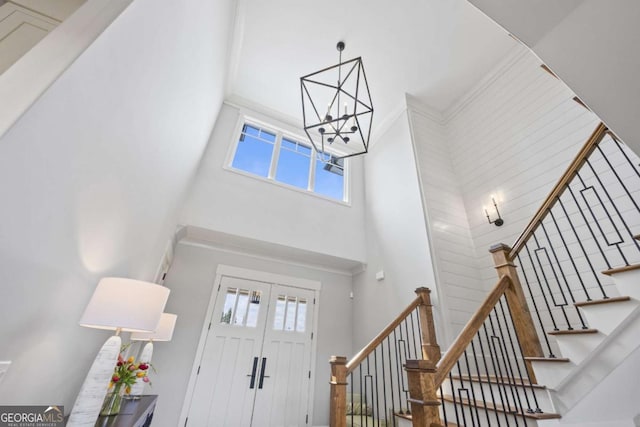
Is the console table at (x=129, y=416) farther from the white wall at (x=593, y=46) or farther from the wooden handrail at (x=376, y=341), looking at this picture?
the white wall at (x=593, y=46)

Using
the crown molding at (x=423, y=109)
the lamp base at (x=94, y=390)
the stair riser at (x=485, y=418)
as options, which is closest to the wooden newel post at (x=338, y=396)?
the stair riser at (x=485, y=418)

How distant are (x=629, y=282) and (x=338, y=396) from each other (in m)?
2.45

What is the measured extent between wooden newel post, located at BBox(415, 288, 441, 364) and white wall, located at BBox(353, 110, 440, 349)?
24 cm

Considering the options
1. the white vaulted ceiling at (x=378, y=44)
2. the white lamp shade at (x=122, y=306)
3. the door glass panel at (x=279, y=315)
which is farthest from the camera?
the door glass panel at (x=279, y=315)

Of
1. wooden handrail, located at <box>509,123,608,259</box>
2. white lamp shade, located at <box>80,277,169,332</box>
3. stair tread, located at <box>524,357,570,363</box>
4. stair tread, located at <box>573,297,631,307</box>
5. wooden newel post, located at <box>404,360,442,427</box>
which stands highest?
wooden handrail, located at <box>509,123,608,259</box>

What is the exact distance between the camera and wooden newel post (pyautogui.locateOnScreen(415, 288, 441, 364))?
9.84 ft

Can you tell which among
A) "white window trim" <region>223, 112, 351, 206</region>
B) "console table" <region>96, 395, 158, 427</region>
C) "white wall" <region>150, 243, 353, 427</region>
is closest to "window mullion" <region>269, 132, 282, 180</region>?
"white window trim" <region>223, 112, 351, 206</region>

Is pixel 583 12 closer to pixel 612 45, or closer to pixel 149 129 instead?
pixel 612 45

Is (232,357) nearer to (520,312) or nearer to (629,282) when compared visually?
(520,312)

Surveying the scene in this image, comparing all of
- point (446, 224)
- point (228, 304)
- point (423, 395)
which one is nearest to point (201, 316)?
point (228, 304)

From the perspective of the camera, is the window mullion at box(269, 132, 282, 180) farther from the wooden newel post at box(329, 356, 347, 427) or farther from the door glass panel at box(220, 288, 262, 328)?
the wooden newel post at box(329, 356, 347, 427)

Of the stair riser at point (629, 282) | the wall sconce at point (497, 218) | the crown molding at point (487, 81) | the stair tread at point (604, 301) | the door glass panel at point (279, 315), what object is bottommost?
the stair tread at point (604, 301)

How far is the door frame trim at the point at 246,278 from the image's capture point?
3.77 m

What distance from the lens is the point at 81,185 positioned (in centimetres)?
134
